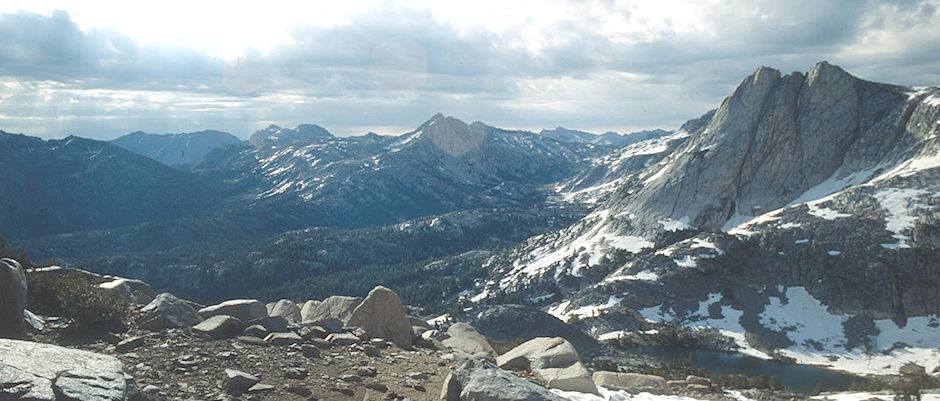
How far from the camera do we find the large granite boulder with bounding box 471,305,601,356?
12744cm

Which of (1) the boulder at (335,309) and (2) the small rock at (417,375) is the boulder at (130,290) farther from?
(2) the small rock at (417,375)

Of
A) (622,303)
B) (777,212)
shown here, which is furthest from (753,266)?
(622,303)

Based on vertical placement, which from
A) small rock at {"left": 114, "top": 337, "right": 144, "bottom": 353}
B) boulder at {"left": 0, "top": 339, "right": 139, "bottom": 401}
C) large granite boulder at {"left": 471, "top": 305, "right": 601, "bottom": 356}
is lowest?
large granite boulder at {"left": 471, "top": 305, "right": 601, "bottom": 356}

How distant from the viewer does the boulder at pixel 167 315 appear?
84.8 feet

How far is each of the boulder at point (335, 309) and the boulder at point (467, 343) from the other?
8.09 metres

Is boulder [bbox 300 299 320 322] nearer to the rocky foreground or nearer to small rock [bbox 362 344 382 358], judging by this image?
the rocky foreground

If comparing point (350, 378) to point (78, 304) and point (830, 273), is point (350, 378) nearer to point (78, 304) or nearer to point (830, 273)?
point (78, 304)

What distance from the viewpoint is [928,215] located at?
480ft

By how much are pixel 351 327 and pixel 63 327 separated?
46.4ft

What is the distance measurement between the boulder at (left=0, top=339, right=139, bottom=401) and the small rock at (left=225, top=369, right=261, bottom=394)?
3624mm

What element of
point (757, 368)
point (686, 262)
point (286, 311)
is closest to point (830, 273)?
point (686, 262)

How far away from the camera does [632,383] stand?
1089 inches

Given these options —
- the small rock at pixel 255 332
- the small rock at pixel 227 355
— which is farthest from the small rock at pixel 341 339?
the small rock at pixel 227 355

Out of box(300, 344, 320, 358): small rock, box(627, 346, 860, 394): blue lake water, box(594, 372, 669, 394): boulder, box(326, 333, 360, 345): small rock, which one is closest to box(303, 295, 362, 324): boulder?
box(326, 333, 360, 345): small rock
